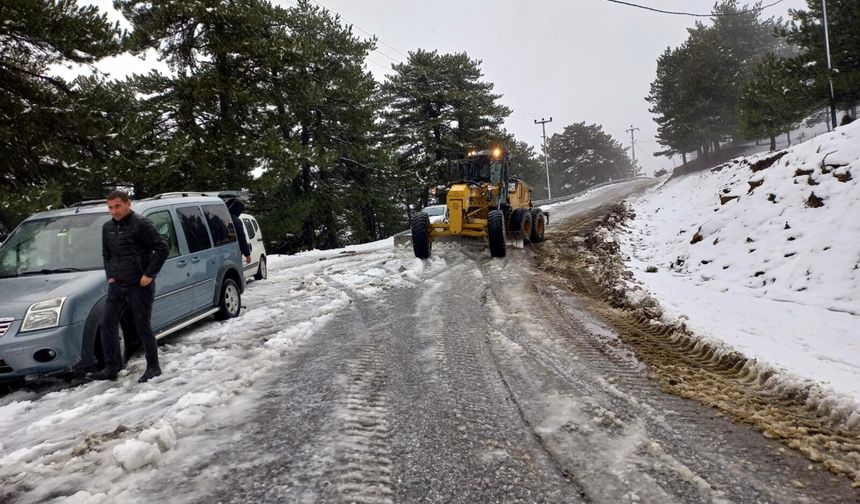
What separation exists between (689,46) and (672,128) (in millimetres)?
7028

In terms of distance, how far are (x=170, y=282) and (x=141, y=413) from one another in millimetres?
2228

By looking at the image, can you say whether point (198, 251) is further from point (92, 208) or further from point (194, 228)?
point (92, 208)

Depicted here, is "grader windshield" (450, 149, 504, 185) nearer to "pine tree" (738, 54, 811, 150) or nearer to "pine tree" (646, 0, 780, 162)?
"pine tree" (738, 54, 811, 150)

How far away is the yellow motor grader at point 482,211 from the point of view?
38.8 feet

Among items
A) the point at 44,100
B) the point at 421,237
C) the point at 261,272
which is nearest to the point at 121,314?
the point at 261,272

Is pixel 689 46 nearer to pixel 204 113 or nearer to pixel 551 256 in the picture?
pixel 551 256

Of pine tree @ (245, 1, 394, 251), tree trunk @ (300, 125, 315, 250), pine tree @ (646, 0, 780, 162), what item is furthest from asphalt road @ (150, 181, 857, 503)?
pine tree @ (646, 0, 780, 162)

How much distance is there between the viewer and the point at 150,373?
4.56m

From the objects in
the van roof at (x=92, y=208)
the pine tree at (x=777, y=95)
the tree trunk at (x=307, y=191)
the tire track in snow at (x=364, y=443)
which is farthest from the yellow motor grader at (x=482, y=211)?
the pine tree at (x=777, y=95)

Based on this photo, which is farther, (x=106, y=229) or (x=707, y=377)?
(x=106, y=229)

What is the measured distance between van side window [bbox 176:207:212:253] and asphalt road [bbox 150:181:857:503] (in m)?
2.36

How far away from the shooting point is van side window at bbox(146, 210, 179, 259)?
562 cm

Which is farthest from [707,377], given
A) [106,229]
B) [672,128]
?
[672,128]

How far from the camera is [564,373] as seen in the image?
422 cm
